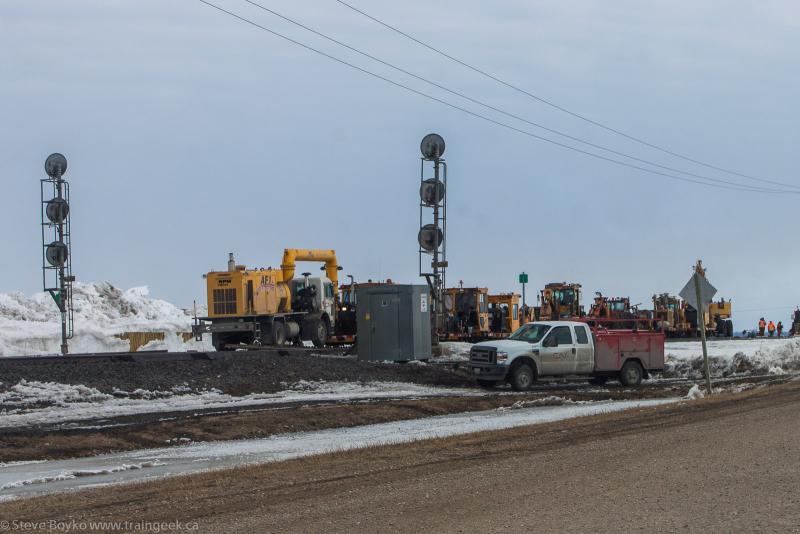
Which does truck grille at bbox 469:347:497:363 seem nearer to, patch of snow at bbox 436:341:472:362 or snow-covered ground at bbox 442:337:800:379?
snow-covered ground at bbox 442:337:800:379

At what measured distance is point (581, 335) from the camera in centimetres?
3031

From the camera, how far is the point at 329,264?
2002 inches

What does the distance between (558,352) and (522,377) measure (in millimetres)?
1363

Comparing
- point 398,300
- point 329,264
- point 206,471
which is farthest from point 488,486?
point 329,264

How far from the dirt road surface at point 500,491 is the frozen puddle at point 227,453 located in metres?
1.14

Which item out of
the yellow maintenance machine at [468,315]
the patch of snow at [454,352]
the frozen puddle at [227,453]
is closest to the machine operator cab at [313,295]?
the patch of snow at [454,352]

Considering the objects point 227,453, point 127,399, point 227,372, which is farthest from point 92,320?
point 227,453

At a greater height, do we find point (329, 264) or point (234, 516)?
point (329, 264)

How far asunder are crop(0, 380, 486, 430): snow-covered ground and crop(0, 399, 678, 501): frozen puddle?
3.86 meters

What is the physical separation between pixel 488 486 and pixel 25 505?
16.2ft

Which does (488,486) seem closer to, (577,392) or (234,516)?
(234,516)

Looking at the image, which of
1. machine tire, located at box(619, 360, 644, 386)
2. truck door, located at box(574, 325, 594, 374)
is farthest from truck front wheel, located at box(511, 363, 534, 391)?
machine tire, located at box(619, 360, 644, 386)

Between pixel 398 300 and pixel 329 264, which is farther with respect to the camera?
pixel 329 264

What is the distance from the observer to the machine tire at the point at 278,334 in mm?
44094
